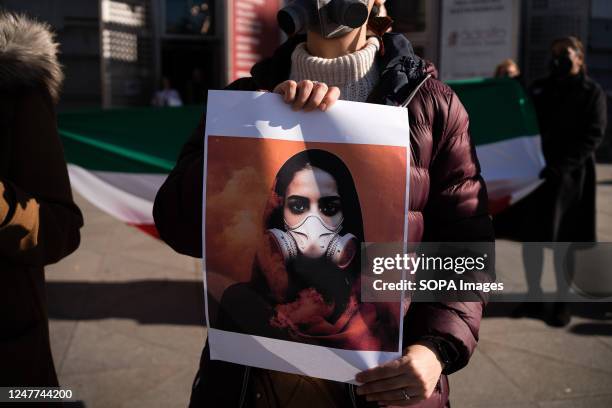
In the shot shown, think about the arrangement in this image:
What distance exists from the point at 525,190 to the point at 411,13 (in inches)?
348

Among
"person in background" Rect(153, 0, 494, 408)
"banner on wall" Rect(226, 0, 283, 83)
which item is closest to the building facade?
"banner on wall" Rect(226, 0, 283, 83)

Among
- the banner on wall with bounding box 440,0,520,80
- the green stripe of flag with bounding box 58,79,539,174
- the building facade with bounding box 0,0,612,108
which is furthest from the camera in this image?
the banner on wall with bounding box 440,0,520,80

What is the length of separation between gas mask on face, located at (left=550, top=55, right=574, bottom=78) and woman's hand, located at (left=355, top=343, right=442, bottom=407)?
390 cm

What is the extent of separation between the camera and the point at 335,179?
4.27ft

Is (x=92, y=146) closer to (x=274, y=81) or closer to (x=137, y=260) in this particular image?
(x=137, y=260)

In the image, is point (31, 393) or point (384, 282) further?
point (31, 393)

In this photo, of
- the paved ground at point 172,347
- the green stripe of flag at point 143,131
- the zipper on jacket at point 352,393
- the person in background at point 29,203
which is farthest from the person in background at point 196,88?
the zipper on jacket at point 352,393

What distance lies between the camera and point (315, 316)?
1.31 metres

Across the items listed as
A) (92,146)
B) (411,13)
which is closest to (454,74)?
(411,13)

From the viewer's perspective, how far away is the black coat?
14.9ft

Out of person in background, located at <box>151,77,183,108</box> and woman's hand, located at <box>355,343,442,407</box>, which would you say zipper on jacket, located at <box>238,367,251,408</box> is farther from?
person in background, located at <box>151,77,183,108</box>

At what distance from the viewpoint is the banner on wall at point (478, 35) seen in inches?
459

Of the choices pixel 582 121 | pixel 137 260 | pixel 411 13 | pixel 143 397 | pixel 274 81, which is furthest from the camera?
pixel 411 13

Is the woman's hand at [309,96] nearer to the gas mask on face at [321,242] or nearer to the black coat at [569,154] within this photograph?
the gas mask on face at [321,242]
